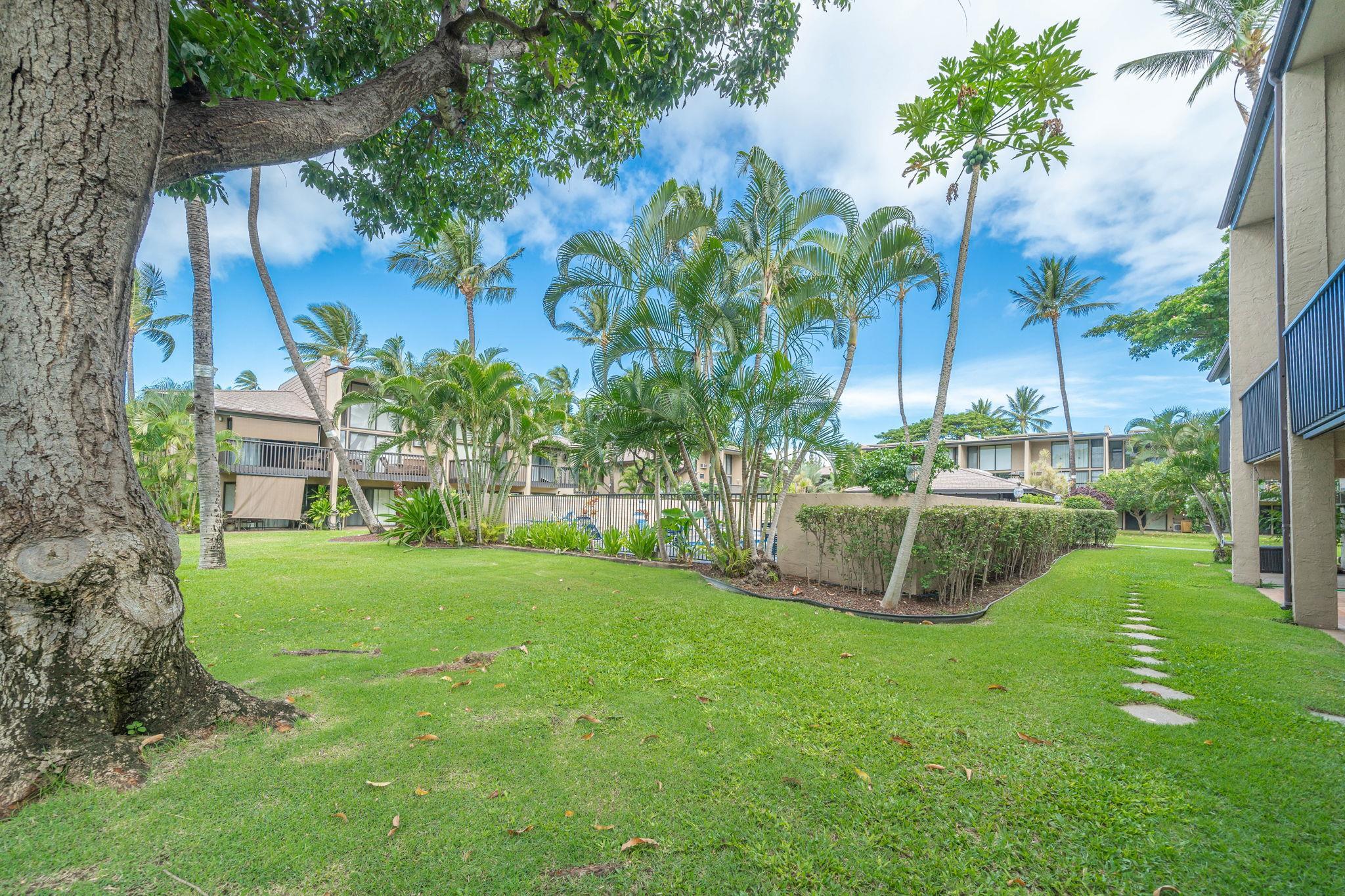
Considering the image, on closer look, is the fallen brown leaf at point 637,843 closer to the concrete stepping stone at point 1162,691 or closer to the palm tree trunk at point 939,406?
the concrete stepping stone at point 1162,691

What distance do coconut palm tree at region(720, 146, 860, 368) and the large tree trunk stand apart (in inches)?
262

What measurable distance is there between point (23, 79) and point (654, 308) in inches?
254

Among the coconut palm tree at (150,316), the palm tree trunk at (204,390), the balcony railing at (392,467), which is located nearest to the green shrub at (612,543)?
the palm tree trunk at (204,390)

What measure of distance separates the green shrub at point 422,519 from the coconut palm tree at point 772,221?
29.2 feet

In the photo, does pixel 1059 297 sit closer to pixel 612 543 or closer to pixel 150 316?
pixel 612 543

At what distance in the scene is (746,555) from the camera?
8.49 meters

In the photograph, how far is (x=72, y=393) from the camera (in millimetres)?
2141

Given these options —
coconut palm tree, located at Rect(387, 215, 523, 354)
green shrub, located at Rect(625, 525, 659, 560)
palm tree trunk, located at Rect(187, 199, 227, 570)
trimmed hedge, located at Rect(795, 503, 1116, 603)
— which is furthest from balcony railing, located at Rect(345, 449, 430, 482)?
trimmed hedge, located at Rect(795, 503, 1116, 603)

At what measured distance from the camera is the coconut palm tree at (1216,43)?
14.1 m

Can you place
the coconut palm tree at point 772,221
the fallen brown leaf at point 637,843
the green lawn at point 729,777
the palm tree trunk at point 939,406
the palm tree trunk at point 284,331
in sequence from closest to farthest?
the green lawn at point 729,777, the fallen brown leaf at point 637,843, the palm tree trunk at point 939,406, the coconut palm tree at point 772,221, the palm tree trunk at point 284,331

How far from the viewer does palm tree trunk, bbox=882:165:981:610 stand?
6148 millimetres

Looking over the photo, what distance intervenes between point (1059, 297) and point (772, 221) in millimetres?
31360

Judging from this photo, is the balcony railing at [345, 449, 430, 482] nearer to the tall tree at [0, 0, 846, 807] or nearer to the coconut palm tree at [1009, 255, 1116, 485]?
the tall tree at [0, 0, 846, 807]

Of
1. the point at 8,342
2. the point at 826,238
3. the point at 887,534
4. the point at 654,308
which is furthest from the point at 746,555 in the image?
the point at 8,342
